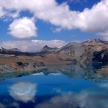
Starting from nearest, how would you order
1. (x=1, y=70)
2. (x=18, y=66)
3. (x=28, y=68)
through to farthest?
(x=1, y=70), (x=18, y=66), (x=28, y=68)

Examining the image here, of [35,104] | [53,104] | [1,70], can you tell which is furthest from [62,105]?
[1,70]

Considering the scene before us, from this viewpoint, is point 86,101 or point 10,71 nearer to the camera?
point 86,101

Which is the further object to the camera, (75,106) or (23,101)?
(23,101)

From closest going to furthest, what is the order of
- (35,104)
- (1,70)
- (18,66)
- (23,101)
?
1. (35,104)
2. (23,101)
3. (1,70)
4. (18,66)

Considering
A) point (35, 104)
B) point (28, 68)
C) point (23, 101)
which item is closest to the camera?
point (35, 104)

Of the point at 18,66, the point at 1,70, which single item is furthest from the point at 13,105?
the point at 18,66

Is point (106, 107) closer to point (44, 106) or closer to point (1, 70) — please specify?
point (44, 106)

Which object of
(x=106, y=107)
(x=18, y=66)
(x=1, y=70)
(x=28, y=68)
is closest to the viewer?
(x=106, y=107)

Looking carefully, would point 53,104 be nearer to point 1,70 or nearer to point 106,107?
point 106,107
